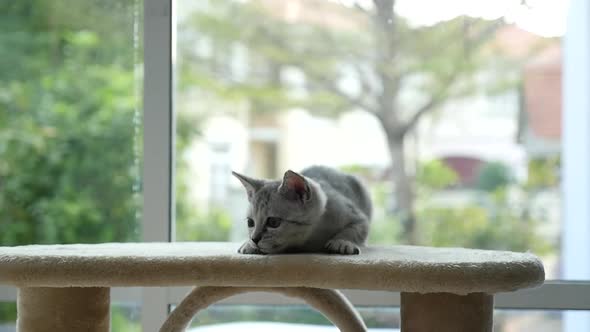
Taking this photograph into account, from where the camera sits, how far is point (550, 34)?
2.74 metres

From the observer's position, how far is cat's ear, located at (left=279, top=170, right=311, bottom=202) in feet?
5.54

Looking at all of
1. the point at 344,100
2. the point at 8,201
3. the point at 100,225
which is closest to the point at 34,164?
the point at 8,201

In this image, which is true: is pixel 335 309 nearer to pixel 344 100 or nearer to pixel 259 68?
pixel 344 100

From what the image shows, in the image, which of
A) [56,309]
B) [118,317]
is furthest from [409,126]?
[56,309]

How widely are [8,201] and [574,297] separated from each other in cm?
223

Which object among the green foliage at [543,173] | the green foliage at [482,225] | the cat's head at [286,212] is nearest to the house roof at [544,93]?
the green foliage at [543,173]

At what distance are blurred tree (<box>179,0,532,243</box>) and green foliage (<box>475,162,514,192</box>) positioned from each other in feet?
1.12

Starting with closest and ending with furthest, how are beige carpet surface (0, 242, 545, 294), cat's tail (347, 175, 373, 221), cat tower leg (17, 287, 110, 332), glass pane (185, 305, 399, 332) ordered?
beige carpet surface (0, 242, 545, 294)
cat tower leg (17, 287, 110, 332)
cat's tail (347, 175, 373, 221)
glass pane (185, 305, 399, 332)

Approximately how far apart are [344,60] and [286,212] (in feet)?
5.31

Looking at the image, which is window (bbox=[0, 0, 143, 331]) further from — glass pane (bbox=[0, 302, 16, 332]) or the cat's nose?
the cat's nose

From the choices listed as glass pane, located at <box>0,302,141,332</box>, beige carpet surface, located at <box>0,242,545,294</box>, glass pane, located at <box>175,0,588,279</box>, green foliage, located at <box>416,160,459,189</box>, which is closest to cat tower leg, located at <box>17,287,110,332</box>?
beige carpet surface, located at <box>0,242,545,294</box>

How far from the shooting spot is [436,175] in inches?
121

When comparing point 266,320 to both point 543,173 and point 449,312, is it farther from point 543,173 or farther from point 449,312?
point 543,173

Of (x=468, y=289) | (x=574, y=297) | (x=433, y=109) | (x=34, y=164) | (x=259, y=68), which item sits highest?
(x=259, y=68)
